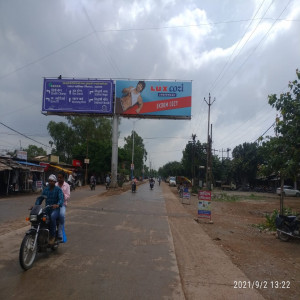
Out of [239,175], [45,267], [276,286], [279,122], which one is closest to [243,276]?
[276,286]

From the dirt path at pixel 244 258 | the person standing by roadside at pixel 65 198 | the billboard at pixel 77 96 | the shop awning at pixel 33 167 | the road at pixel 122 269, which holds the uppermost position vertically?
the billboard at pixel 77 96

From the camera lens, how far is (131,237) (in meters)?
9.04

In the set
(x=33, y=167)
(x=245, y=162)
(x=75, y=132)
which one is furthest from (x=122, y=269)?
(x=75, y=132)

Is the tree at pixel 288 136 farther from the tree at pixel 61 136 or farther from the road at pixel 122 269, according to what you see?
the tree at pixel 61 136

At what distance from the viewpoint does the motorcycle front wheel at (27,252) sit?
17.4 feet

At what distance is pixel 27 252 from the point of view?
5570 mm

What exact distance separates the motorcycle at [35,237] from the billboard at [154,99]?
26062mm

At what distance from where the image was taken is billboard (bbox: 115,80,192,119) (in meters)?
31.6

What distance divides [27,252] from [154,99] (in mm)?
27335

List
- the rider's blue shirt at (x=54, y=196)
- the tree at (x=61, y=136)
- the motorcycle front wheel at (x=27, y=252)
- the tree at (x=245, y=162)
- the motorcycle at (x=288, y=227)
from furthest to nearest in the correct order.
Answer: the tree at (x=61, y=136) < the tree at (x=245, y=162) < the motorcycle at (x=288, y=227) < the rider's blue shirt at (x=54, y=196) < the motorcycle front wheel at (x=27, y=252)

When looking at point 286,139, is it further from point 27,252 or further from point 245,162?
point 245,162

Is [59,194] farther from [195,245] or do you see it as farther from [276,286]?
[276,286]

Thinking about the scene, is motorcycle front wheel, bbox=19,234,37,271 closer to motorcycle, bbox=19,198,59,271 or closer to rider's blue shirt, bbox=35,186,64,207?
motorcycle, bbox=19,198,59,271

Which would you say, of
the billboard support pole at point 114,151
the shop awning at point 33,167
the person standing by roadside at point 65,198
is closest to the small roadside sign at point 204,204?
the person standing by roadside at point 65,198
